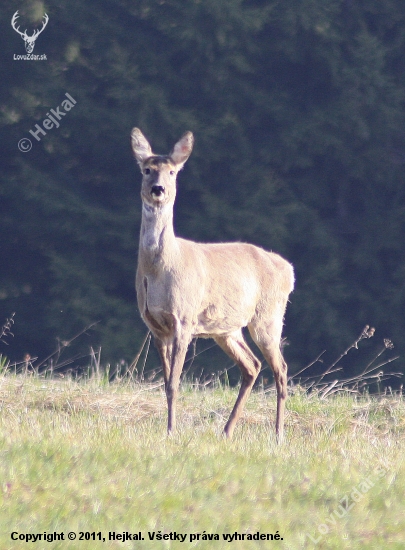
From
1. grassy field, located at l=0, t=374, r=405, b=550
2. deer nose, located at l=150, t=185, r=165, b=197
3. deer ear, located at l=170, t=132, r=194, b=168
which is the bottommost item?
grassy field, located at l=0, t=374, r=405, b=550

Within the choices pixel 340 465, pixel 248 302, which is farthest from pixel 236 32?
pixel 340 465

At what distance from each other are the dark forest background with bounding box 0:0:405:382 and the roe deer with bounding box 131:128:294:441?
10.3 m

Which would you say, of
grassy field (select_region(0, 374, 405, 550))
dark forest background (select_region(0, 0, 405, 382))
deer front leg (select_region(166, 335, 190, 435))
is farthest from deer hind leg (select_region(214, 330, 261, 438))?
dark forest background (select_region(0, 0, 405, 382))

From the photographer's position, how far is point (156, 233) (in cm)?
739

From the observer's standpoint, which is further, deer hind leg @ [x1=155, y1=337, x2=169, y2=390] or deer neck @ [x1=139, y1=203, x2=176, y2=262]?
deer hind leg @ [x1=155, y1=337, x2=169, y2=390]

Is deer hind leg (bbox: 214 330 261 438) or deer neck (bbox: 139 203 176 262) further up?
deer neck (bbox: 139 203 176 262)

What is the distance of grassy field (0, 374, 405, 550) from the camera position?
4789 millimetres

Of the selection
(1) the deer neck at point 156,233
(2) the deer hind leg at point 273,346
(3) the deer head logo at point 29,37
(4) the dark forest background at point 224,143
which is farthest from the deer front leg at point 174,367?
(3) the deer head logo at point 29,37

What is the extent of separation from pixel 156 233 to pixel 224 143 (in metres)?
13.3

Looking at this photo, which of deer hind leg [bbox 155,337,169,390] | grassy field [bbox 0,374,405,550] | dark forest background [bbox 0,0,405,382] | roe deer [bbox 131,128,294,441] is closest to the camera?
grassy field [bbox 0,374,405,550]

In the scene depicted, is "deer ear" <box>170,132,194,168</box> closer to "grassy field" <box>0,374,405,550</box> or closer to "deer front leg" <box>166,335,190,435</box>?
"deer front leg" <box>166,335,190,435</box>

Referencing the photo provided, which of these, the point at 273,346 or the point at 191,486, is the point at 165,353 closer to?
the point at 273,346

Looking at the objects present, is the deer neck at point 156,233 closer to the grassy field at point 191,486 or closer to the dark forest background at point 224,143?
the grassy field at point 191,486

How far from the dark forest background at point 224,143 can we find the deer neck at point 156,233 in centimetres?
1129
